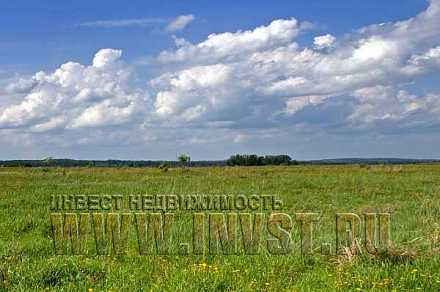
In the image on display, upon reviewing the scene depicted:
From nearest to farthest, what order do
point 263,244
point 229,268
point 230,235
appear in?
point 229,268 → point 263,244 → point 230,235

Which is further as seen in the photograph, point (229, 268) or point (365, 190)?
point (365, 190)

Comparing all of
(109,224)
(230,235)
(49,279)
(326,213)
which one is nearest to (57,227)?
(109,224)

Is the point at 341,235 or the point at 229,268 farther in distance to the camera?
the point at 341,235

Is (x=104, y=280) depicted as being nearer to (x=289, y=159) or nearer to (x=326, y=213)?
(x=326, y=213)

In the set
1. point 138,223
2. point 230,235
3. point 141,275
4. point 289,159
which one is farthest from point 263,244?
point 289,159

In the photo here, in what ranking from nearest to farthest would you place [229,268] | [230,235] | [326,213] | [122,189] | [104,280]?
[104,280]
[229,268]
[230,235]
[326,213]
[122,189]

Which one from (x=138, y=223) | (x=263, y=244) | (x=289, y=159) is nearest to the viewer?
(x=263, y=244)

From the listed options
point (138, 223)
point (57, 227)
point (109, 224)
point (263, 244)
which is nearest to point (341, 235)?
point (263, 244)

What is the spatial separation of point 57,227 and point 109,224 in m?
1.24

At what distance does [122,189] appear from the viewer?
23031 millimetres

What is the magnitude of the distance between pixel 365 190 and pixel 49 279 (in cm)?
1818

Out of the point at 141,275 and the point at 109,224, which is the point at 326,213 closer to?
the point at 109,224

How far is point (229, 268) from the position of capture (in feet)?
27.0

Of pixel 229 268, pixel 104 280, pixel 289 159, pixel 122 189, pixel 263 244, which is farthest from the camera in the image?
pixel 289 159
